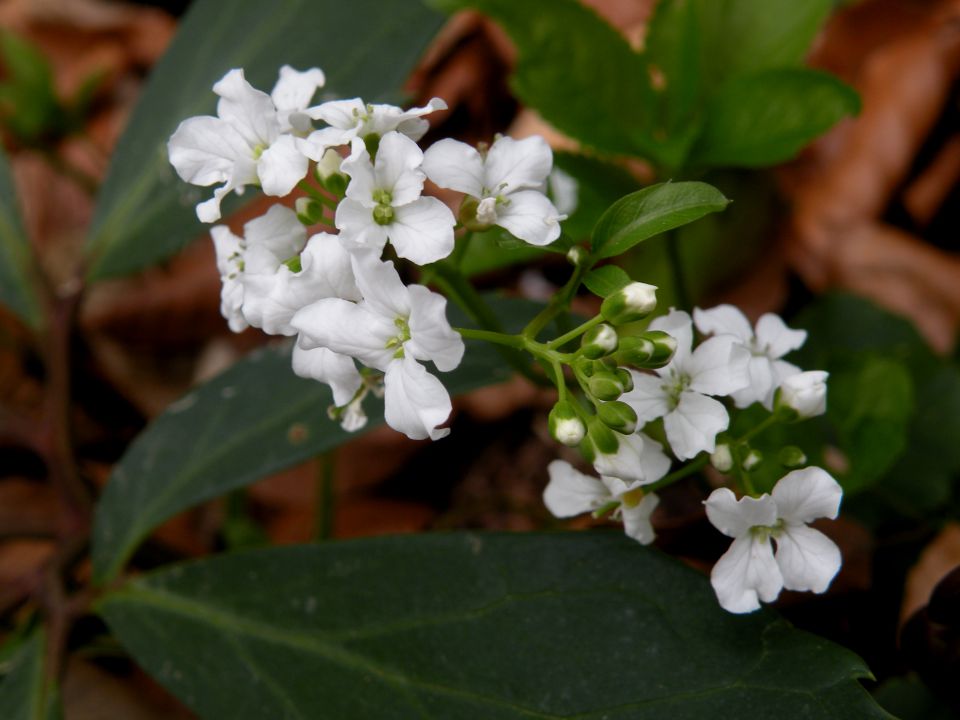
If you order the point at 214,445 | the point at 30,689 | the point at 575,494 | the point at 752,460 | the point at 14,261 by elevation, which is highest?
the point at 752,460

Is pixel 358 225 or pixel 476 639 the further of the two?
pixel 476 639

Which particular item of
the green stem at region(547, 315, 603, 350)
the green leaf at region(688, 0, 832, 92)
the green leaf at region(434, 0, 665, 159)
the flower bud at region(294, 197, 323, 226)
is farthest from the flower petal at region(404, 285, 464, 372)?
the green leaf at region(688, 0, 832, 92)

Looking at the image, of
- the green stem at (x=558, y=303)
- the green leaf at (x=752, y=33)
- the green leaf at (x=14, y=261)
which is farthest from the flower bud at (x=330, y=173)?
A: the green leaf at (x=14, y=261)

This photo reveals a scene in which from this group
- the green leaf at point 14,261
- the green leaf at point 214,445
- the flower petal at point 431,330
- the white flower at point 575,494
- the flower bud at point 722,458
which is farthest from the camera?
the green leaf at point 14,261

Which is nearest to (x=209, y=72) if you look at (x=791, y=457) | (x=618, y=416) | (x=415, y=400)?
(x=415, y=400)

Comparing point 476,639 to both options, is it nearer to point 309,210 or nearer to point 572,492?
point 572,492

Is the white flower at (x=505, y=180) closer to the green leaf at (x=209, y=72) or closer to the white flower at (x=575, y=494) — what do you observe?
the white flower at (x=575, y=494)
